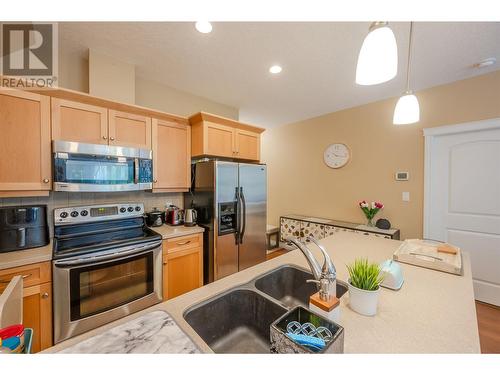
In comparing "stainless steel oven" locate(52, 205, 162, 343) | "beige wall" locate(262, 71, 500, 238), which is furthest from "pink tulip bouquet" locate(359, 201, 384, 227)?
"stainless steel oven" locate(52, 205, 162, 343)

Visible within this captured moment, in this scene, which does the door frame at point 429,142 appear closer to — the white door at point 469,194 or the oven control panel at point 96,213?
the white door at point 469,194

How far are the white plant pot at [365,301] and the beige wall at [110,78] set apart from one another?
2.44 metres

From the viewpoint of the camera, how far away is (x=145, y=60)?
6.58 ft

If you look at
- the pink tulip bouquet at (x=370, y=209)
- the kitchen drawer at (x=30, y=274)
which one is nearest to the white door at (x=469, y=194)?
the pink tulip bouquet at (x=370, y=209)

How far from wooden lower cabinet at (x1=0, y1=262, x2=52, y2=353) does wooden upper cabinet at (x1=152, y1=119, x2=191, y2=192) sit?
3.54ft

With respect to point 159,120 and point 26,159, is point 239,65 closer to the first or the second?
point 159,120

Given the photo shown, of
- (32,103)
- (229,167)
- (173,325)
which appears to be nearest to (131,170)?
(32,103)

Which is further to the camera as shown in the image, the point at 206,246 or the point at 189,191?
the point at 189,191

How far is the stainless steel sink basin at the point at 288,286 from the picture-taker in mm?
1174

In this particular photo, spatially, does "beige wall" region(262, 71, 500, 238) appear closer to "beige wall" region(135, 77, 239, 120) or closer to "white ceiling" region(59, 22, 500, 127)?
"white ceiling" region(59, 22, 500, 127)

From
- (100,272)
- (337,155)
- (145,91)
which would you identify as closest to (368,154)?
(337,155)

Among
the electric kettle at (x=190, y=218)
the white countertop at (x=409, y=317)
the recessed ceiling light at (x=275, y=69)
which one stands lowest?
the white countertop at (x=409, y=317)

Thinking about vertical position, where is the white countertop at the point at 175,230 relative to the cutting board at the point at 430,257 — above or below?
below

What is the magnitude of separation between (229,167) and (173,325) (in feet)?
5.72
